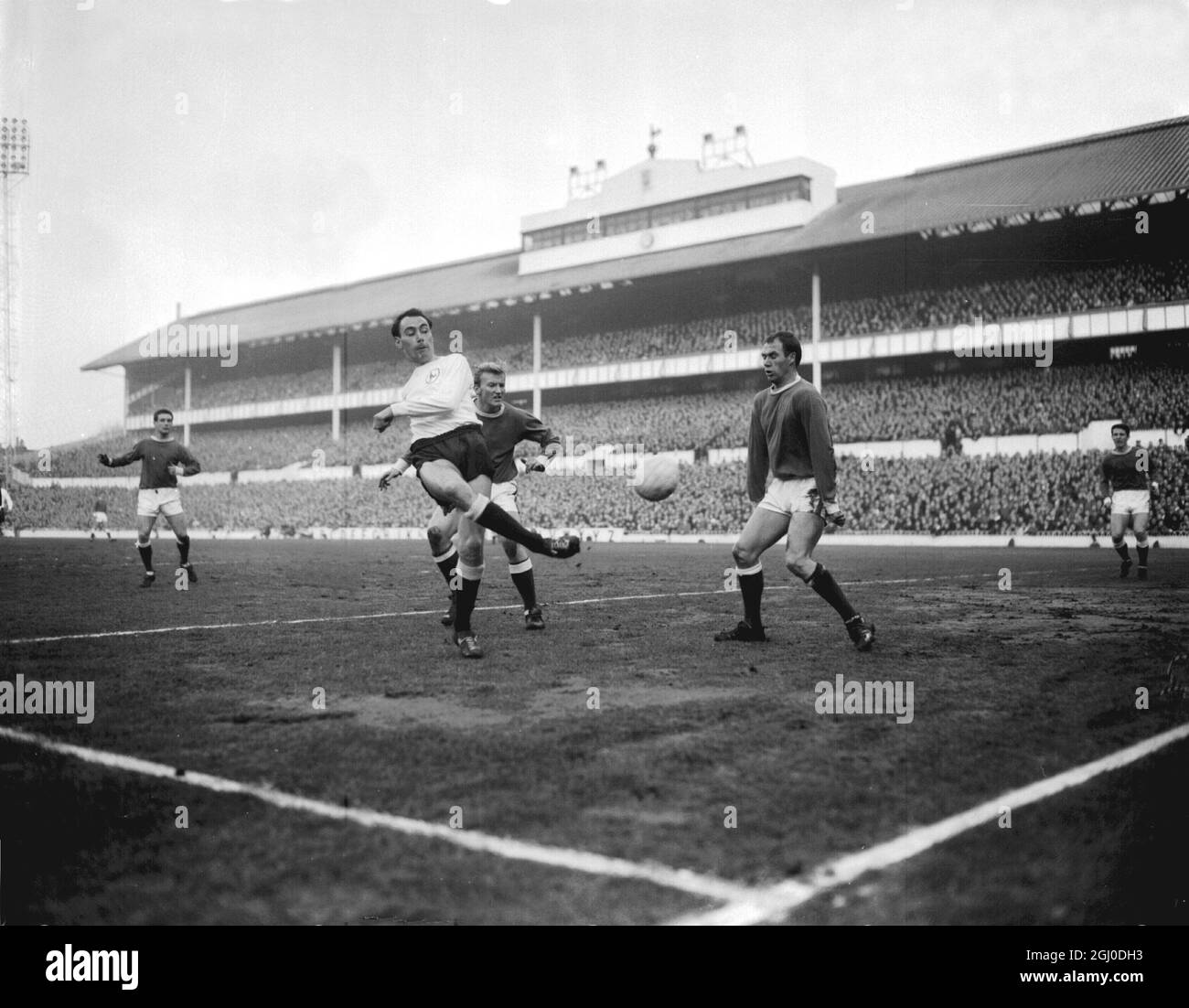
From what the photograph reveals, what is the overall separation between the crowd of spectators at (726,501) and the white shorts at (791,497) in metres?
16.8

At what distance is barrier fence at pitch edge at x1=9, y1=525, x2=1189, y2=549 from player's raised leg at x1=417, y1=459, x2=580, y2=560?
11.1 m

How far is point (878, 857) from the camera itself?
2.68 meters

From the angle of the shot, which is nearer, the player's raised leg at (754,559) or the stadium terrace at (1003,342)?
the player's raised leg at (754,559)

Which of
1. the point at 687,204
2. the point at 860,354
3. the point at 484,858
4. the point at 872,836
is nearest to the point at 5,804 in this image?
the point at 484,858

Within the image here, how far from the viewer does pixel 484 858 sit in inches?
105

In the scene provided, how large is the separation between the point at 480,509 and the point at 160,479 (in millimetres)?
8384

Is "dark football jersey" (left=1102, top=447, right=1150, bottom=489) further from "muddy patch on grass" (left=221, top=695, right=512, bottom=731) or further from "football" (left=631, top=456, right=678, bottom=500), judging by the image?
"muddy patch on grass" (left=221, top=695, right=512, bottom=731)

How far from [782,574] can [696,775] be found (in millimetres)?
11559

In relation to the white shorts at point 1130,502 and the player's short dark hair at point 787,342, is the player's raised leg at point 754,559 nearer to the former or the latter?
the player's short dark hair at point 787,342

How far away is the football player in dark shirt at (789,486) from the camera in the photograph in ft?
21.6

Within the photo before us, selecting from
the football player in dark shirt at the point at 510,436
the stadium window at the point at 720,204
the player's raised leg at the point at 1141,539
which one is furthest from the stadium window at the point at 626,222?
the football player in dark shirt at the point at 510,436

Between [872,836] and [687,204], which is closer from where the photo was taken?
[872,836]

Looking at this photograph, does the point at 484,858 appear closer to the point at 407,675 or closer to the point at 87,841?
the point at 87,841

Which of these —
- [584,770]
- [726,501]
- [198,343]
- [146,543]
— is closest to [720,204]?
[726,501]
